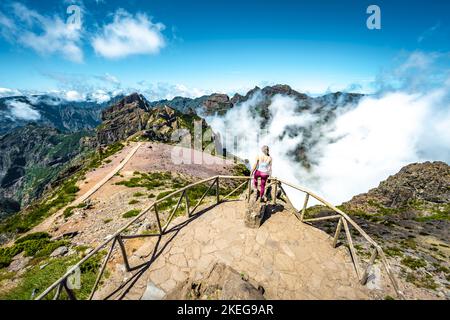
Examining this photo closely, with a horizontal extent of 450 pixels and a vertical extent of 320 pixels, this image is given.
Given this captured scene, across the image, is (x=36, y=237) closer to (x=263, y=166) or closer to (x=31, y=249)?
(x=31, y=249)

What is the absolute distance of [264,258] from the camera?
1048 centimetres

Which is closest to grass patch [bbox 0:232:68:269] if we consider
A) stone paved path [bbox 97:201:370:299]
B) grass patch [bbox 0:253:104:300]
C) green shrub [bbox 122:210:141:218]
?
grass patch [bbox 0:253:104:300]

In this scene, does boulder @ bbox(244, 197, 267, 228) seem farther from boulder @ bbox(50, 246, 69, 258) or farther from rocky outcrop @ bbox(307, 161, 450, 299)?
boulder @ bbox(50, 246, 69, 258)

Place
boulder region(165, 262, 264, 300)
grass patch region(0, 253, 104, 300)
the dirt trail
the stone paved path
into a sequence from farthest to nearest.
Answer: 1. the dirt trail
2. grass patch region(0, 253, 104, 300)
3. the stone paved path
4. boulder region(165, 262, 264, 300)

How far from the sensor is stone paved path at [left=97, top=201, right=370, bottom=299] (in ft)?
30.1

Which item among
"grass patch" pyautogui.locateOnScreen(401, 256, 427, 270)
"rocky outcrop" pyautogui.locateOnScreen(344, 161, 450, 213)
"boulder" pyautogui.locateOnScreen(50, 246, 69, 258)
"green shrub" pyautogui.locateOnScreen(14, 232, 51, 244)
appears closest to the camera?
"boulder" pyautogui.locateOnScreen(50, 246, 69, 258)

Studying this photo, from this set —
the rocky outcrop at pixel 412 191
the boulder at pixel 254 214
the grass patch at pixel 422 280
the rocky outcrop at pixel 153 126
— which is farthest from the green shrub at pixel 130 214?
the rocky outcrop at pixel 153 126

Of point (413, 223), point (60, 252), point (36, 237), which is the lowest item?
point (413, 223)

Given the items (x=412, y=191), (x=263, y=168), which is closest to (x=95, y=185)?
(x=263, y=168)

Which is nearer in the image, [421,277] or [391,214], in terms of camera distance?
[421,277]
